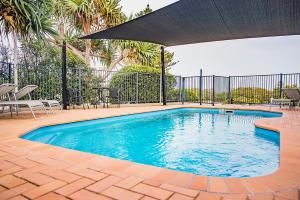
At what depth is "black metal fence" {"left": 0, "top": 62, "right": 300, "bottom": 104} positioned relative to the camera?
24.6ft

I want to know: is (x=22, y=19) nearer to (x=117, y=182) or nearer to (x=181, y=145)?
(x=181, y=145)

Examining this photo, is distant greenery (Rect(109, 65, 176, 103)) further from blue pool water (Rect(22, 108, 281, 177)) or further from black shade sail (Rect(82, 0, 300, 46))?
blue pool water (Rect(22, 108, 281, 177))

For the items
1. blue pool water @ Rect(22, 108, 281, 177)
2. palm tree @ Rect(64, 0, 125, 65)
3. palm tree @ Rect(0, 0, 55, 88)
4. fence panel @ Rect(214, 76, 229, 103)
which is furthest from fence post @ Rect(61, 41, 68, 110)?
fence panel @ Rect(214, 76, 229, 103)

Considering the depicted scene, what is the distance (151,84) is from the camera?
10875 millimetres

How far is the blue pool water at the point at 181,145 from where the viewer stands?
264cm

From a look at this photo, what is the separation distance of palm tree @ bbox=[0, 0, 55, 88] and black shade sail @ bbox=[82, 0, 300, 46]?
1.46 m

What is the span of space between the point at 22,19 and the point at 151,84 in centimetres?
630

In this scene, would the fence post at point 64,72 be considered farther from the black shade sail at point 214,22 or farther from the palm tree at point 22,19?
the black shade sail at point 214,22

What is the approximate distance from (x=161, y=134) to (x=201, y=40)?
14.4 feet

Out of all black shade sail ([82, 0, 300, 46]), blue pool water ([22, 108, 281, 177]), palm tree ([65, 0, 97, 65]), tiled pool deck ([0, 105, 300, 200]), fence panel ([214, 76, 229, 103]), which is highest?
palm tree ([65, 0, 97, 65])

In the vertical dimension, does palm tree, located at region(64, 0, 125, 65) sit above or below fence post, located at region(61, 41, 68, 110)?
above

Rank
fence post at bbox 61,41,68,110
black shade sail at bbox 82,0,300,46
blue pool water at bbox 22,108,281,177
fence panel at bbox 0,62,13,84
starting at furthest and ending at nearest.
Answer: fence post at bbox 61,41,68,110
fence panel at bbox 0,62,13,84
black shade sail at bbox 82,0,300,46
blue pool water at bbox 22,108,281,177

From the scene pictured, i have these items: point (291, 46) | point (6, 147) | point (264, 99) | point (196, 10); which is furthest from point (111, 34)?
point (291, 46)

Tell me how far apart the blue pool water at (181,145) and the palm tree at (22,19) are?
3209 mm
